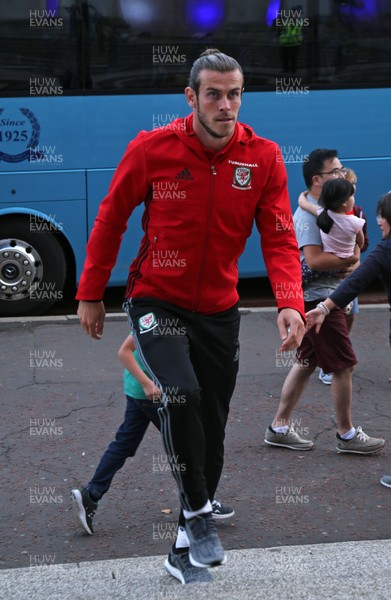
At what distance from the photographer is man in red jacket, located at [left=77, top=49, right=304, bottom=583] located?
408 centimetres

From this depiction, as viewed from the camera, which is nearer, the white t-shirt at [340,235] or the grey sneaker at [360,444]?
the grey sneaker at [360,444]

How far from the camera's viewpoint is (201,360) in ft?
14.0

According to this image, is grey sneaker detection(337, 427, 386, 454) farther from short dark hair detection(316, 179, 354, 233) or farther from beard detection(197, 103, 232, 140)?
beard detection(197, 103, 232, 140)

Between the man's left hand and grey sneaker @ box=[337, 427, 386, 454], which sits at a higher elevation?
the man's left hand


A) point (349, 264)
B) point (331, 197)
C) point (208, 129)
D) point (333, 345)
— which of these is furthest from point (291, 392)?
point (208, 129)

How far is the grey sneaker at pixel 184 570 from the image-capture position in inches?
166

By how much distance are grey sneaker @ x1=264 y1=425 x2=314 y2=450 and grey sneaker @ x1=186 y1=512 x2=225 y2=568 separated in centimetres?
200

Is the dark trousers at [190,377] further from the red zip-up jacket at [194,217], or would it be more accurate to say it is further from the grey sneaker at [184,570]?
the grey sneaker at [184,570]

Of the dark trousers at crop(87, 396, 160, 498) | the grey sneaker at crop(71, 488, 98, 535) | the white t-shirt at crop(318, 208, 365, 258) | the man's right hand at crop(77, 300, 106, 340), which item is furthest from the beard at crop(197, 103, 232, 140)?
the white t-shirt at crop(318, 208, 365, 258)

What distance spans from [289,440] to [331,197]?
4.51 ft

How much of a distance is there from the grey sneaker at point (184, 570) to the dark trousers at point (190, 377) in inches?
11.0

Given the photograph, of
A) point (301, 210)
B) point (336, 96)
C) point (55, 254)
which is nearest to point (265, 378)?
point (301, 210)

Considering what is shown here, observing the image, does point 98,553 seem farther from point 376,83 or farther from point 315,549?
point 376,83

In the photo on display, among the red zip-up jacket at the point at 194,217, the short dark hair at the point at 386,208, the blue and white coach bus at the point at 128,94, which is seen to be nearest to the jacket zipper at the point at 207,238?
the red zip-up jacket at the point at 194,217
